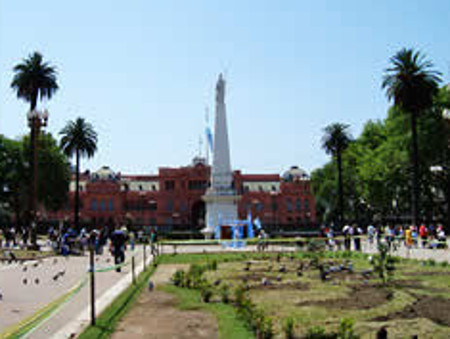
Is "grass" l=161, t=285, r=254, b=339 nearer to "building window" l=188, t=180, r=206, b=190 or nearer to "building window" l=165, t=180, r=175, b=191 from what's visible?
"building window" l=188, t=180, r=206, b=190

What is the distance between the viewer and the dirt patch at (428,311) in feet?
29.4

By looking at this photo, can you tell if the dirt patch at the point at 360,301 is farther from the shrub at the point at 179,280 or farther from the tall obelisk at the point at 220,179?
the tall obelisk at the point at 220,179

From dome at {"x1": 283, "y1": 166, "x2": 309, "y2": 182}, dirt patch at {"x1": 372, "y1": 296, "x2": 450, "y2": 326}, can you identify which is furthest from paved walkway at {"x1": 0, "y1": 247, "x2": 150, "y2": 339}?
dome at {"x1": 283, "y1": 166, "x2": 309, "y2": 182}

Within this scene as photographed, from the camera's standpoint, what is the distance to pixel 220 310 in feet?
34.6

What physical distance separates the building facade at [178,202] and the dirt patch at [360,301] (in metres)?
74.4

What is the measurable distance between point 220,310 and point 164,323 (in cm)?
155

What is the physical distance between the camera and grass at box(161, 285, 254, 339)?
8.34 meters

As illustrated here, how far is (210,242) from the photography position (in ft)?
140

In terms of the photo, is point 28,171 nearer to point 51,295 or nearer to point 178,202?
point 178,202

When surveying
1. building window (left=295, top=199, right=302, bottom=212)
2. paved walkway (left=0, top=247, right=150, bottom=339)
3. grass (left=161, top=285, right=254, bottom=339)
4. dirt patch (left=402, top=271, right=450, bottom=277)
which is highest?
building window (left=295, top=199, right=302, bottom=212)

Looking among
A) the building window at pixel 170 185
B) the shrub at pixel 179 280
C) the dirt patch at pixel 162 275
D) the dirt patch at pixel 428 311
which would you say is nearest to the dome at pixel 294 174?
the building window at pixel 170 185

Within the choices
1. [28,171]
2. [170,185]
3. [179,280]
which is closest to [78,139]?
[28,171]

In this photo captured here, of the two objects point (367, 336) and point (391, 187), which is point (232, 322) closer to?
point (367, 336)

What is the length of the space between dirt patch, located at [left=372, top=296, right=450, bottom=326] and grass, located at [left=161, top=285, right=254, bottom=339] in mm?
2374
